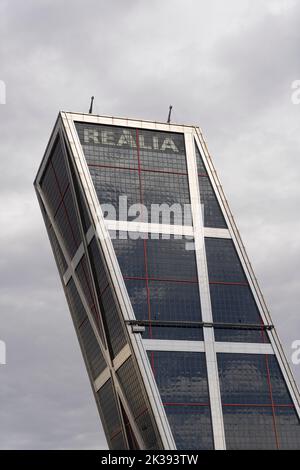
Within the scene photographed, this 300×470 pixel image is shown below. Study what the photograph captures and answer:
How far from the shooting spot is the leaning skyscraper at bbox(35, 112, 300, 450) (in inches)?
4476

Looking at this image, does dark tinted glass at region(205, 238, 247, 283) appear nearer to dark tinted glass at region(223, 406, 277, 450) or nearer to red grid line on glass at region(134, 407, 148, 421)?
dark tinted glass at region(223, 406, 277, 450)

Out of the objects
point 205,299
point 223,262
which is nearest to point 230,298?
point 205,299

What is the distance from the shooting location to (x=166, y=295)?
12062cm

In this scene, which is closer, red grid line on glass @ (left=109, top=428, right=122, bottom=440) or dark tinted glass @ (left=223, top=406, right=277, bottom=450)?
dark tinted glass @ (left=223, top=406, right=277, bottom=450)

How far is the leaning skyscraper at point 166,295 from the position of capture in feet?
373

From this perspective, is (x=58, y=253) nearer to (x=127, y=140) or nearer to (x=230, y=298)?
(x=127, y=140)

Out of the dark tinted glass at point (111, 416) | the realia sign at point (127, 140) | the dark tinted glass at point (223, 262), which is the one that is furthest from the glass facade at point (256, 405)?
the realia sign at point (127, 140)

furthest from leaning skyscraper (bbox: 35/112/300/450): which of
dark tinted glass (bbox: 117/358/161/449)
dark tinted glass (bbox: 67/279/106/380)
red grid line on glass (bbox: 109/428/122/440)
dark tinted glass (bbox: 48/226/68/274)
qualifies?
dark tinted glass (bbox: 48/226/68/274)

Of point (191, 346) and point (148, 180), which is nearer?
point (191, 346)

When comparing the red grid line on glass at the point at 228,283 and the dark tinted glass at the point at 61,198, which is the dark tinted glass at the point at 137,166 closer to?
the dark tinted glass at the point at 61,198

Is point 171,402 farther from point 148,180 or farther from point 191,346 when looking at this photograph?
point 148,180

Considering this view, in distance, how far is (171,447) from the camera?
10769 centimetres
